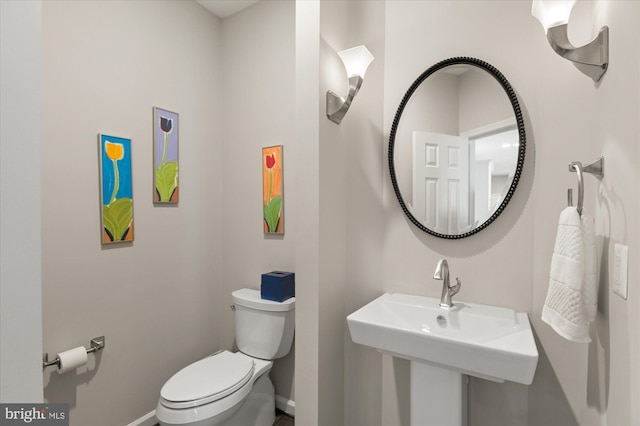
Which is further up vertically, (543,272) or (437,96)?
(437,96)

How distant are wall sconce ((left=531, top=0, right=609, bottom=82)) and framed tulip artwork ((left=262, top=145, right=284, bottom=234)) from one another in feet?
4.80

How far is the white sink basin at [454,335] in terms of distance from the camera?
1004mm

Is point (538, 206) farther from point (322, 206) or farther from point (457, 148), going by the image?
point (322, 206)

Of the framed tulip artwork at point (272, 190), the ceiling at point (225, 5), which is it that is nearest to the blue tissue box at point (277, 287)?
the framed tulip artwork at point (272, 190)

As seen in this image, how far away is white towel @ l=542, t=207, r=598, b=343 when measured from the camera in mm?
921

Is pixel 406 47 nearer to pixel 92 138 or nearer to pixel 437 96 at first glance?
pixel 437 96

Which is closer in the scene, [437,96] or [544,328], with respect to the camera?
[544,328]

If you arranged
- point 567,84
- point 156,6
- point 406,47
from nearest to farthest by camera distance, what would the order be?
point 567,84 < point 406,47 < point 156,6

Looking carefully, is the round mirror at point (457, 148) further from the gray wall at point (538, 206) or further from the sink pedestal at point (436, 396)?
the sink pedestal at point (436, 396)

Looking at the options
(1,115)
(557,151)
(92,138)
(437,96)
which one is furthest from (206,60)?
(557,151)

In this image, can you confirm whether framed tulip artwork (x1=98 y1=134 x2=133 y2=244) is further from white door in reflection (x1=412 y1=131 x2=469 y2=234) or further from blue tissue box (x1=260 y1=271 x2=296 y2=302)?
white door in reflection (x1=412 y1=131 x2=469 y2=234)

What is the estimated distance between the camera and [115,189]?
5.76 feet

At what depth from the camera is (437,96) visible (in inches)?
60.3

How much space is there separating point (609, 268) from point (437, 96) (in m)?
0.99
